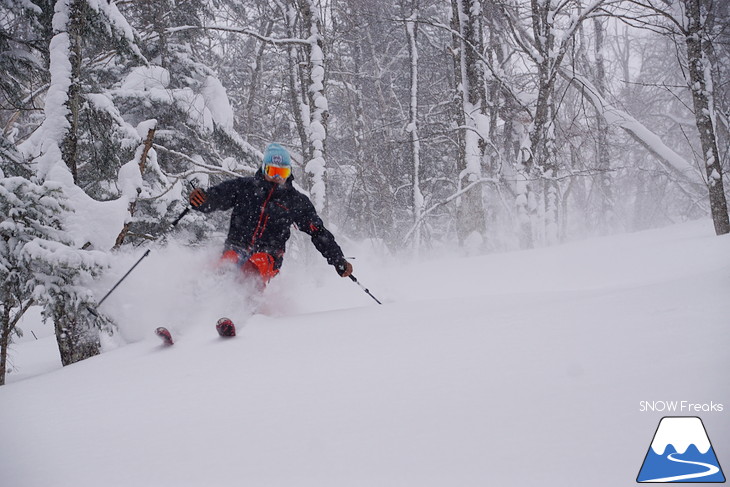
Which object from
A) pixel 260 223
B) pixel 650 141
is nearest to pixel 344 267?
pixel 260 223

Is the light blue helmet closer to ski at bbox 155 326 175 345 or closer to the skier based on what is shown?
the skier

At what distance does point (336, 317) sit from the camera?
168 inches

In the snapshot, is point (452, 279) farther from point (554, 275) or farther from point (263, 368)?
point (263, 368)

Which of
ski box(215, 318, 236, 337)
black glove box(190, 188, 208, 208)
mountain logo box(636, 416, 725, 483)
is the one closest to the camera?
mountain logo box(636, 416, 725, 483)

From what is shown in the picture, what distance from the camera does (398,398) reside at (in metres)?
2.21

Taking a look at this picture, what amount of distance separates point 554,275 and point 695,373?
5.72 metres

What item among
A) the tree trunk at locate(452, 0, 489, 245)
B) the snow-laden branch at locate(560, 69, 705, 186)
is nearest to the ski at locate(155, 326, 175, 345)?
the tree trunk at locate(452, 0, 489, 245)

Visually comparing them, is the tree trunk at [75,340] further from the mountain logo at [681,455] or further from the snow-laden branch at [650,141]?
the snow-laden branch at [650,141]

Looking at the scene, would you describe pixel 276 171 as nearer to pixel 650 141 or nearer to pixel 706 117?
pixel 706 117

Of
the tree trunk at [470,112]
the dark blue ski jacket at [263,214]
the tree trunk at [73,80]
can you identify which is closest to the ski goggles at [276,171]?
the dark blue ski jacket at [263,214]

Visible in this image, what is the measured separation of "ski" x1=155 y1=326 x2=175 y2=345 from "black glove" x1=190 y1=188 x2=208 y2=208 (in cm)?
161

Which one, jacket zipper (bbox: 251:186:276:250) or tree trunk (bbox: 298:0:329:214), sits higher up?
tree trunk (bbox: 298:0:329:214)

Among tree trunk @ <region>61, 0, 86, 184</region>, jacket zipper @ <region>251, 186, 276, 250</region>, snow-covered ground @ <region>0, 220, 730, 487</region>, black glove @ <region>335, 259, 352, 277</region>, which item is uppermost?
tree trunk @ <region>61, 0, 86, 184</region>

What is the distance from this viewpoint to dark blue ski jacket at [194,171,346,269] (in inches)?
210
